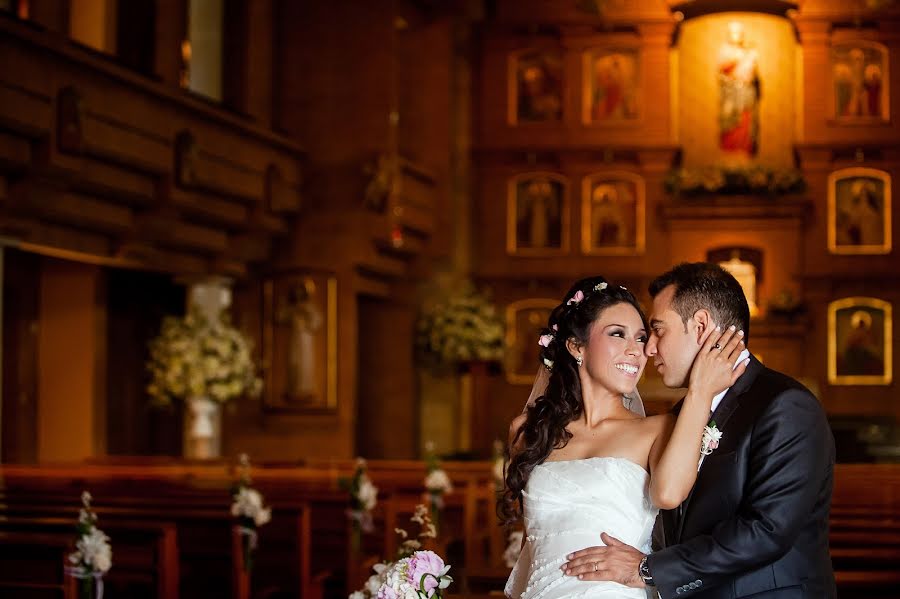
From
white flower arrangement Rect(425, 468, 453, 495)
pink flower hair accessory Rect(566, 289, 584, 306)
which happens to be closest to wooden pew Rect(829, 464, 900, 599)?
pink flower hair accessory Rect(566, 289, 584, 306)

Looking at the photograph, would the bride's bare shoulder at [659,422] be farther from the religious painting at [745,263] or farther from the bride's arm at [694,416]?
the religious painting at [745,263]

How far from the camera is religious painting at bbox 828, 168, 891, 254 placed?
16.8 m

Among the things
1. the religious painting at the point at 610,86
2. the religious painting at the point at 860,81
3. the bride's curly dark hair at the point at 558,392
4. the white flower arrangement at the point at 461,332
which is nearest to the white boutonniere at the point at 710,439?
the bride's curly dark hair at the point at 558,392

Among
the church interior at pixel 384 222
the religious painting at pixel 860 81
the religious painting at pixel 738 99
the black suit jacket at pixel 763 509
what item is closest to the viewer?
the black suit jacket at pixel 763 509

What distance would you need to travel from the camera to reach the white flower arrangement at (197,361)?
1209cm

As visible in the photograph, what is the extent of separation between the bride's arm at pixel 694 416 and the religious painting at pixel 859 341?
14.1m

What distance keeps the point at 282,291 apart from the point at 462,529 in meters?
5.90

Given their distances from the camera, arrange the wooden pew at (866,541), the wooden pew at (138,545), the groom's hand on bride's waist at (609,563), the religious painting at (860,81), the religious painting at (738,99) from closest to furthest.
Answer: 1. the groom's hand on bride's waist at (609,563)
2. the wooden pew at (866,541)
3. the wooden pew at (138,545)
4. the religious painting at (860,81)
5. the religious painting at (738,99)

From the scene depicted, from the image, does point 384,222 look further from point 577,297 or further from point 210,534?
point 577,297

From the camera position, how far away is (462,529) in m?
9.25

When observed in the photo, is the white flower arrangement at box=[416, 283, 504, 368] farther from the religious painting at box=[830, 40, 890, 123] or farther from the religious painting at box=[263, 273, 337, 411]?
the religious painting at box=[830, 40, 890, 123]

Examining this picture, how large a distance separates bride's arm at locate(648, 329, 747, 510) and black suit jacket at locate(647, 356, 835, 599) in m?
0.05

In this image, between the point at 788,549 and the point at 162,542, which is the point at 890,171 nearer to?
the point at 162,542

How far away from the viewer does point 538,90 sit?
1759 centimetres
